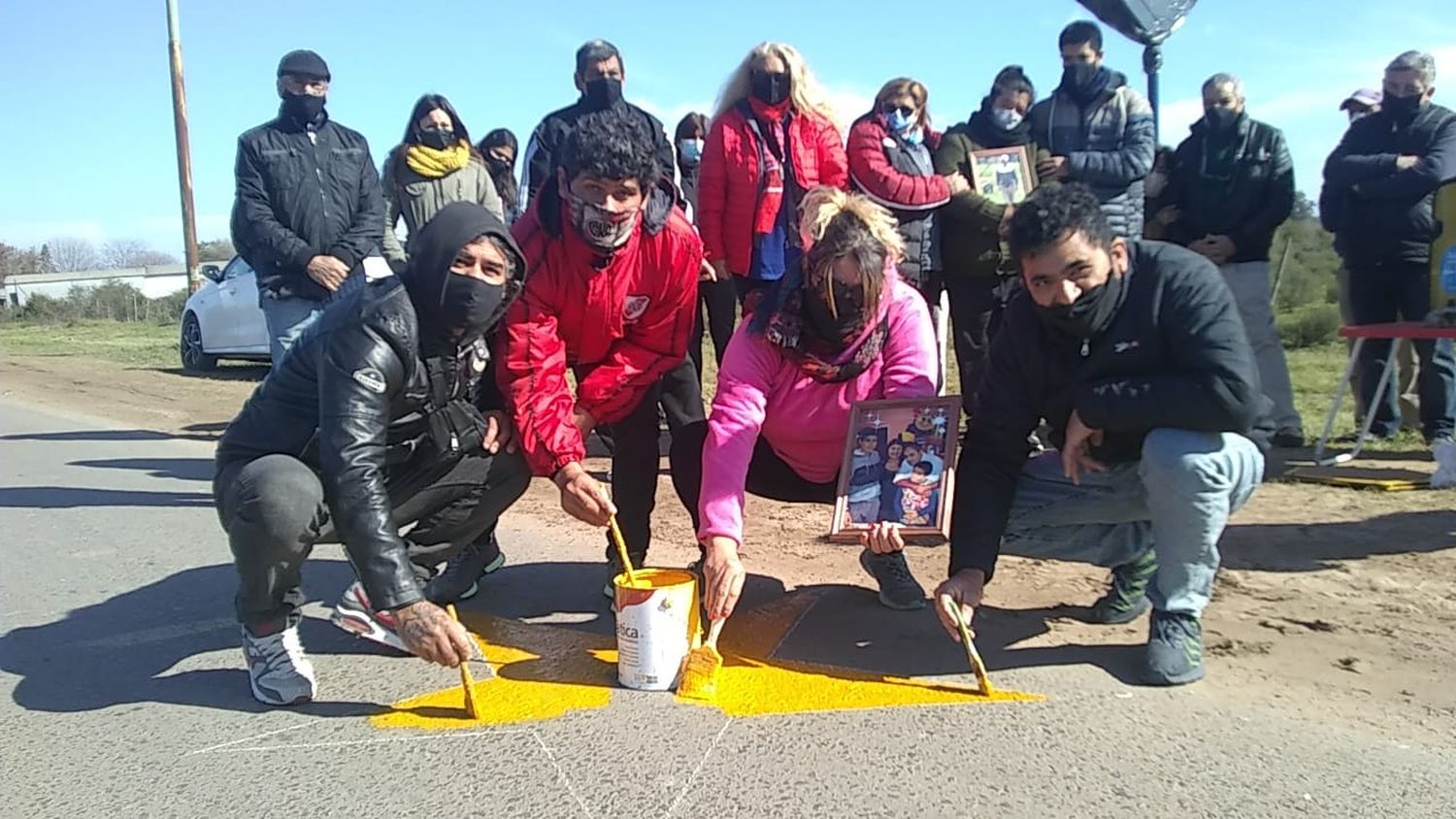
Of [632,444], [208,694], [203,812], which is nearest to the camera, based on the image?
[203,812]

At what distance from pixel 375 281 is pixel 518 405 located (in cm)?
58

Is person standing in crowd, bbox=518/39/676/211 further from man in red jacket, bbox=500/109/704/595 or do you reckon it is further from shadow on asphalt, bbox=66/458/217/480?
shadow on asphalt, bbox=66/458/217/480

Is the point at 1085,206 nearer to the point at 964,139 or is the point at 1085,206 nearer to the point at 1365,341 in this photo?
the point at 964,139

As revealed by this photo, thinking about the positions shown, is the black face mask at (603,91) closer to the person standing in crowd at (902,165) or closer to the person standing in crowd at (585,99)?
the person standing in crowd at (585,99)

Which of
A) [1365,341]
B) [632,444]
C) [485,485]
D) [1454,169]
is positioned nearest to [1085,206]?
[632,444]

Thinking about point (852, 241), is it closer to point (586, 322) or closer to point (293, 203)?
point (586, 322)

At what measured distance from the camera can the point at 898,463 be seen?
3.40 meters

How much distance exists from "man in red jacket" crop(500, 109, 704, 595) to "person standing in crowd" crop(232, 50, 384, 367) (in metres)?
1.88

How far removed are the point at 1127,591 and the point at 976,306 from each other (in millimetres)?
2474

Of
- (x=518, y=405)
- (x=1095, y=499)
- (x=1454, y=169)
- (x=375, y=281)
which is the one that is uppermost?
(x=1454, y=169)

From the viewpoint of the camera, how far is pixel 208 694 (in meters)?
3.24

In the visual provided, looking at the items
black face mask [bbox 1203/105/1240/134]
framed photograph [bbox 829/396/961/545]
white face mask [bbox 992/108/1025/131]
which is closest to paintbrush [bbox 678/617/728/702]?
framed photograph [bbox 829/396/961/545]

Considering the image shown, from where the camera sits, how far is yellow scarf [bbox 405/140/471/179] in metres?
6.19

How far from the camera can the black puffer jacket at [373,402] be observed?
290 cm
